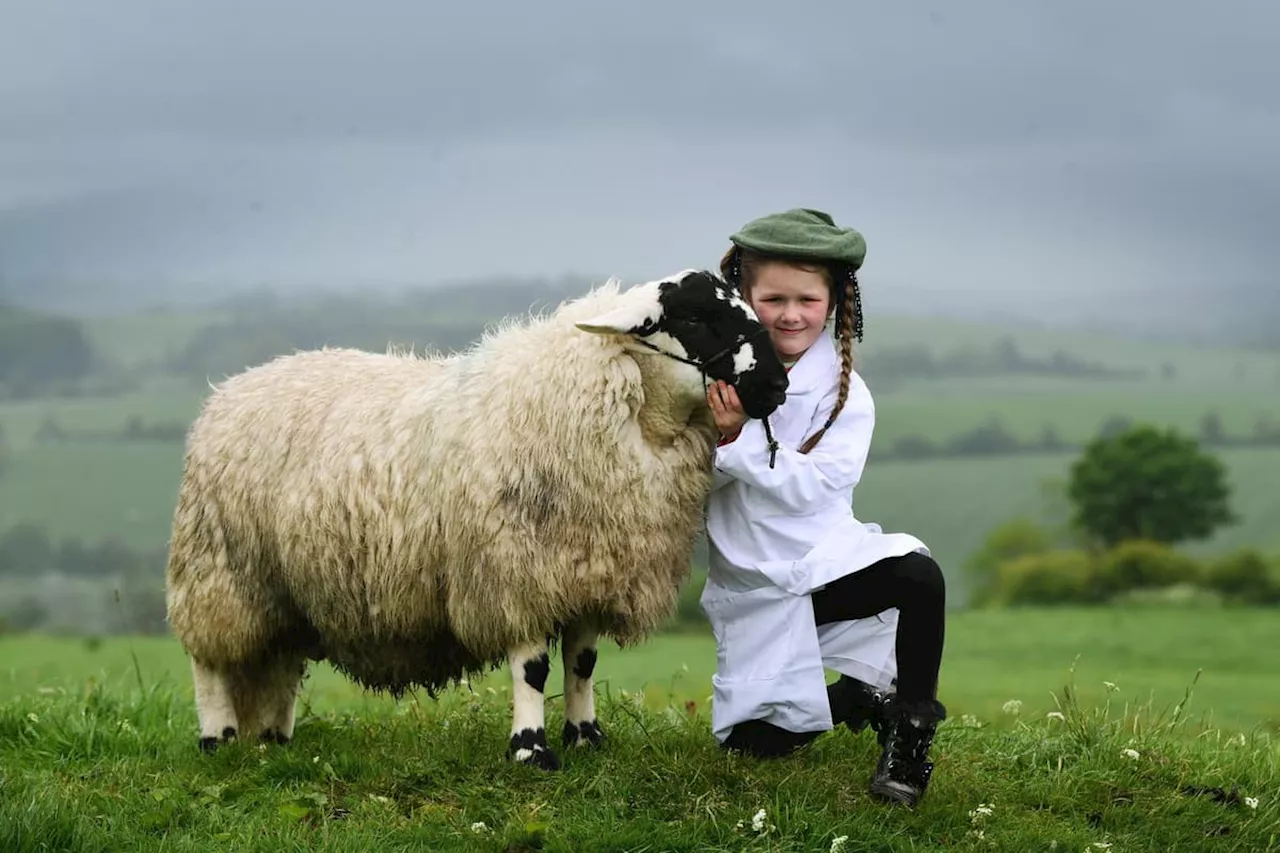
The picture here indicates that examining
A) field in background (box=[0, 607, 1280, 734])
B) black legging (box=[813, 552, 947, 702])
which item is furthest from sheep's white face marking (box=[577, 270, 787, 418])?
field in background (box=[0, 607, 1280, 734])

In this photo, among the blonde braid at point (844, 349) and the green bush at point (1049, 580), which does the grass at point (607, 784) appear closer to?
the blonde braid at point (844, 349)

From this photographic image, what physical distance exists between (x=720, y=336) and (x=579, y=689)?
171cm

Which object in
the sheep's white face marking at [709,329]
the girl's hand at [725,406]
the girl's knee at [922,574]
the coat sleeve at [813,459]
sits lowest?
the girl's knee at [922,574]

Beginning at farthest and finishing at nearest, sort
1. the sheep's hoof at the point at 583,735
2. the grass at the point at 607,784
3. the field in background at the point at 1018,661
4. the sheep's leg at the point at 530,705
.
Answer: the field in background at the point at 1018,661 < the sheep's hoof at the point at 583,735 < the sheep's leg at the point at 530,705 < the grass at the point at 607,784

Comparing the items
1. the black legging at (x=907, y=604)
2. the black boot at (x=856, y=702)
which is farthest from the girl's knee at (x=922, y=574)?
the black boot at (x=856, y=702)

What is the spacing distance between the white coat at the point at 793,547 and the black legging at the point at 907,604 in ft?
0.29

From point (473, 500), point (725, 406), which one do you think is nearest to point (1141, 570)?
point (725, 406)

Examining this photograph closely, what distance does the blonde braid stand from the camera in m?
5.48

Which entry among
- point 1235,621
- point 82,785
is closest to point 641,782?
point 82,785

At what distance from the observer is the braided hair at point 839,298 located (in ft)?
18.0

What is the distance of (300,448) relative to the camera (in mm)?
6230

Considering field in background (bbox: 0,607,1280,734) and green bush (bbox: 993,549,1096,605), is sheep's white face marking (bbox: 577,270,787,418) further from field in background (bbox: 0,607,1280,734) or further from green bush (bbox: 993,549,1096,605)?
green bush (bbox: 993,549,1096,605)

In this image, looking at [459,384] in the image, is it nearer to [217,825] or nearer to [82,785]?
[217,825]

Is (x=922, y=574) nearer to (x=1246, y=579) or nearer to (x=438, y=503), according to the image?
(x=438, y=503)
